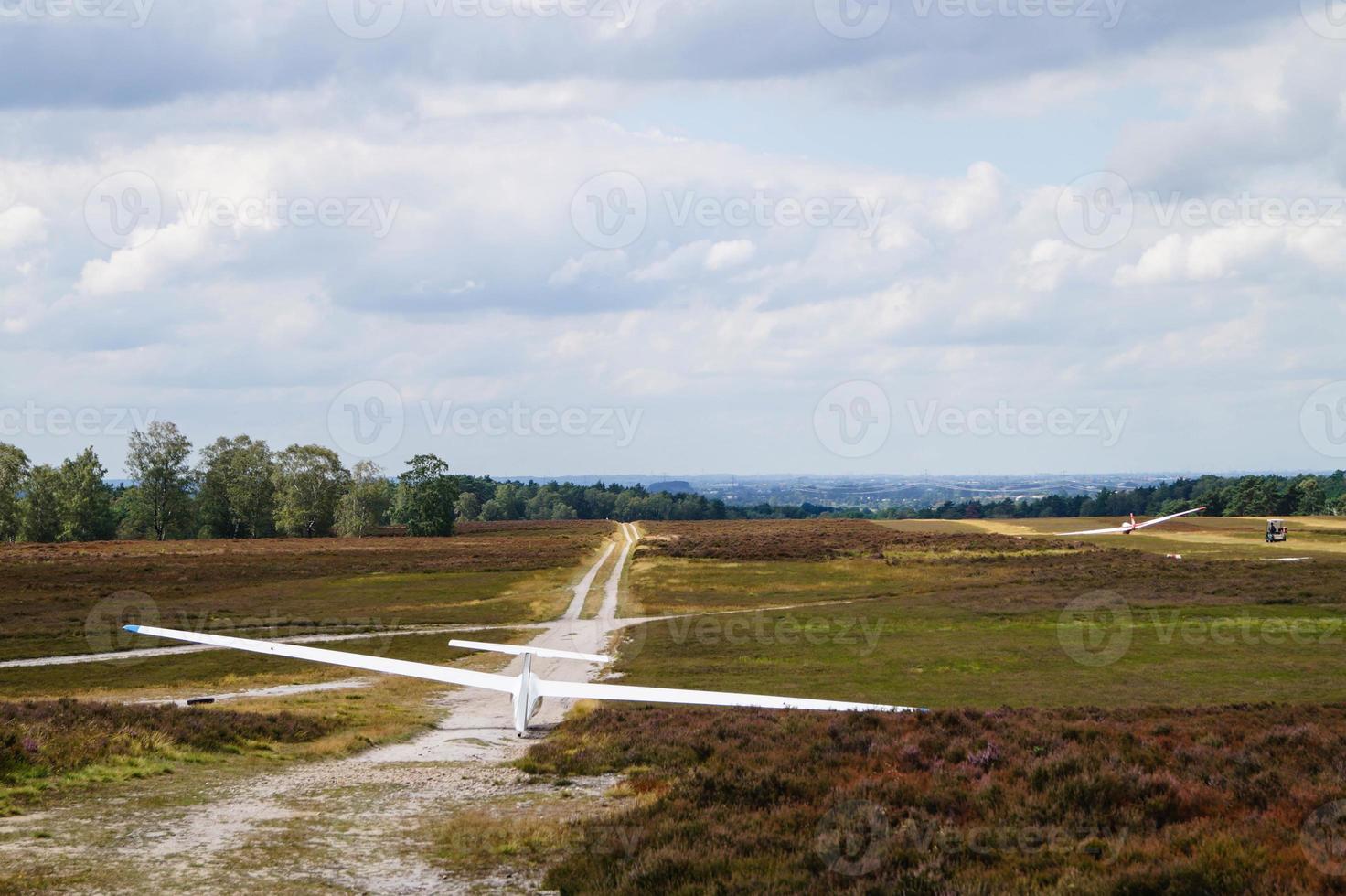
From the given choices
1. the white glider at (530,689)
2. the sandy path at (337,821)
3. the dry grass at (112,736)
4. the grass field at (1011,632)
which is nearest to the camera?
the sandy path at (337,821)

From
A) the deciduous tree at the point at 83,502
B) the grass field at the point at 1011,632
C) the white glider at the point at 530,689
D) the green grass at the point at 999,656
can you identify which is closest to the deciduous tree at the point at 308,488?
the deciduous tree at the point at 83,502

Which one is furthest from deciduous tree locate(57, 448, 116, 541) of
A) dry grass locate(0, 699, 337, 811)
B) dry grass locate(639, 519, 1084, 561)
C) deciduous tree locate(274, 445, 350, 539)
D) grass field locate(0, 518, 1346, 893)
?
dry grass locate(0, 699, 337, 811)

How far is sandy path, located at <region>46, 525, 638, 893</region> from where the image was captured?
37.8 ft

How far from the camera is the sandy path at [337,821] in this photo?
11.5 meters

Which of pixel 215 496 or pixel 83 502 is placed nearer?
pixel 83 502

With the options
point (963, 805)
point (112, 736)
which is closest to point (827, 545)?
point (112, 736)

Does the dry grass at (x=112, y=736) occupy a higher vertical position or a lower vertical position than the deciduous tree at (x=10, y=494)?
lower

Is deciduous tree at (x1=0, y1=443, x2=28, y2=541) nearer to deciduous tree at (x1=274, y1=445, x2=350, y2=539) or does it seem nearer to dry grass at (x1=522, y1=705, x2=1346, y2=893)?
deciduous tree at (x1=274, y1=445, x2=350, y2=539)

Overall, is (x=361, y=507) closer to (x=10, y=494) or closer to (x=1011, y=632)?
(x=10, y=494)

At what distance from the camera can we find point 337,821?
14.4 m

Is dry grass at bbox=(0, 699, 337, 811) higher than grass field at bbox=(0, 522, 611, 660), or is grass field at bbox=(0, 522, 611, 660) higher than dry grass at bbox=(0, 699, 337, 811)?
dry grass at bbox=(0, 699, 337, 811)

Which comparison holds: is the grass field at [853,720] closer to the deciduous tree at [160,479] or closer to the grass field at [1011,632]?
the grass field at [1011,632]

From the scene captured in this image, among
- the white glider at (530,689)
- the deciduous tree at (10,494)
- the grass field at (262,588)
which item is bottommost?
the grass field at (262,588)

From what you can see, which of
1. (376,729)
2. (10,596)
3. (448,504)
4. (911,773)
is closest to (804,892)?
(911,773)
